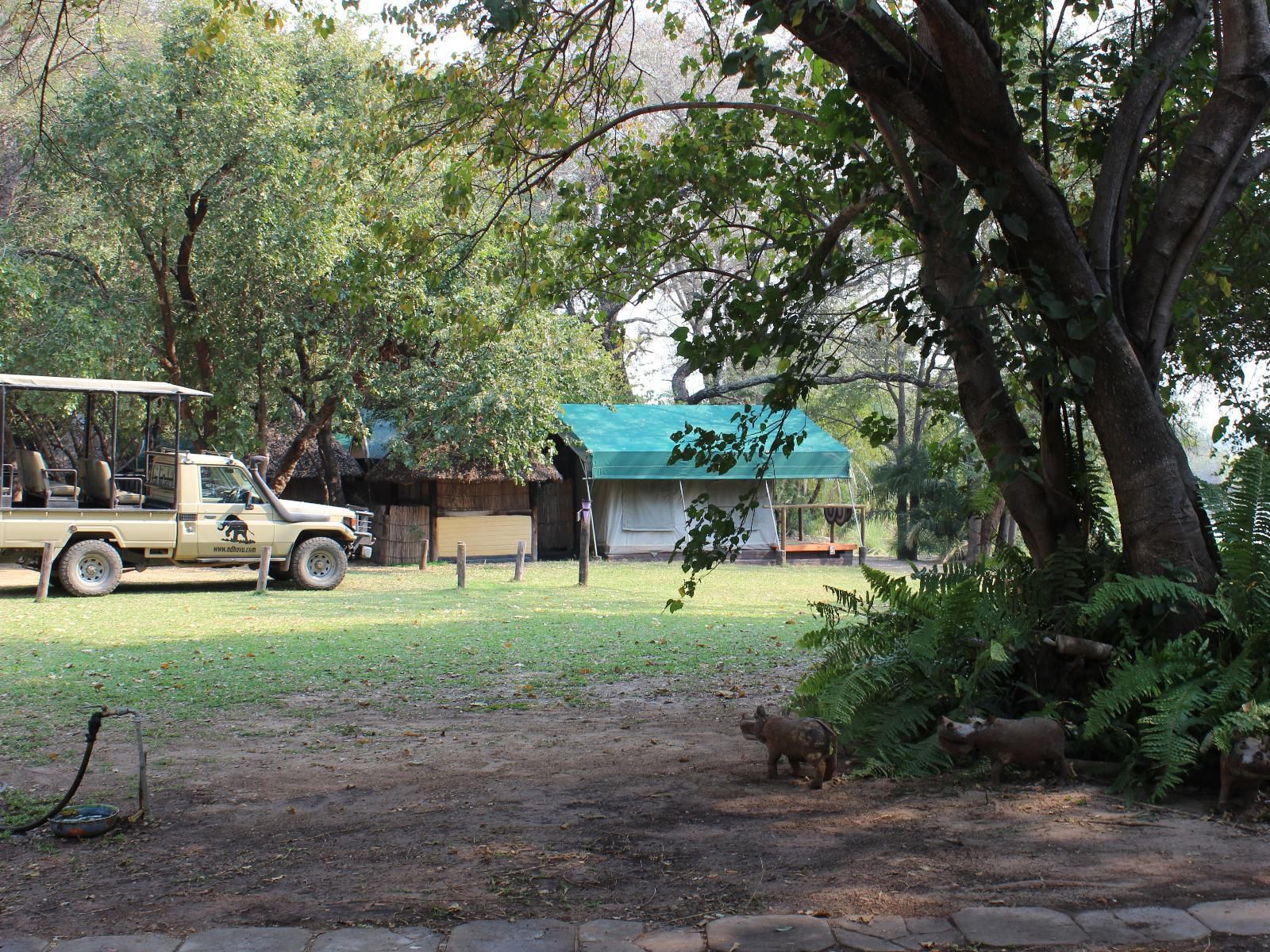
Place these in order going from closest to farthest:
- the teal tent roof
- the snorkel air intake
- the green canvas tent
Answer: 1. the snorkel air intake
2. the teal tent roof
3. the green canvas tent

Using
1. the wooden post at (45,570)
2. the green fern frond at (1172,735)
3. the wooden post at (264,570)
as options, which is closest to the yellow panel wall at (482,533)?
the wooden post at (264,570)

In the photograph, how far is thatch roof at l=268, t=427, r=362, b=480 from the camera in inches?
931

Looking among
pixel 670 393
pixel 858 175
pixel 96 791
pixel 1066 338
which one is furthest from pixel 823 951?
pixel 670 393

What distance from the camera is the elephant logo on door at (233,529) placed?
16.8m

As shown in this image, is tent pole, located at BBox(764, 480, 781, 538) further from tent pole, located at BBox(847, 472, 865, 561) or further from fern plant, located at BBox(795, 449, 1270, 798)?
fern plant, located at BBox(795, 449, 1270, 798)

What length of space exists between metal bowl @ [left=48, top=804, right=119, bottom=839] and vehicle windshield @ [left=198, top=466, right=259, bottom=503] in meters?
12.7

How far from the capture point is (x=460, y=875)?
4113 millimetres

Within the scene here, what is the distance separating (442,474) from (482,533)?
213cm

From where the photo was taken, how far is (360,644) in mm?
11125

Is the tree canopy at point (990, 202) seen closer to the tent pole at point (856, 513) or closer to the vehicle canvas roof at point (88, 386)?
the vehicle canvas roof at point (88, 386)

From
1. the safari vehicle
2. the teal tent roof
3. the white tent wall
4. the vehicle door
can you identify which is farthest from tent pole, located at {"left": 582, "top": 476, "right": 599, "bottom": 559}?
the vehicle door

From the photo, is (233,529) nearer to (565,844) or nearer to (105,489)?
(105,489)

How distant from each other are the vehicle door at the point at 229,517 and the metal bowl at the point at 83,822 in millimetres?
12569

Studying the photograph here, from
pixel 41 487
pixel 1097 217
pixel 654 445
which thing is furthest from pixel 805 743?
pixel 654 445
